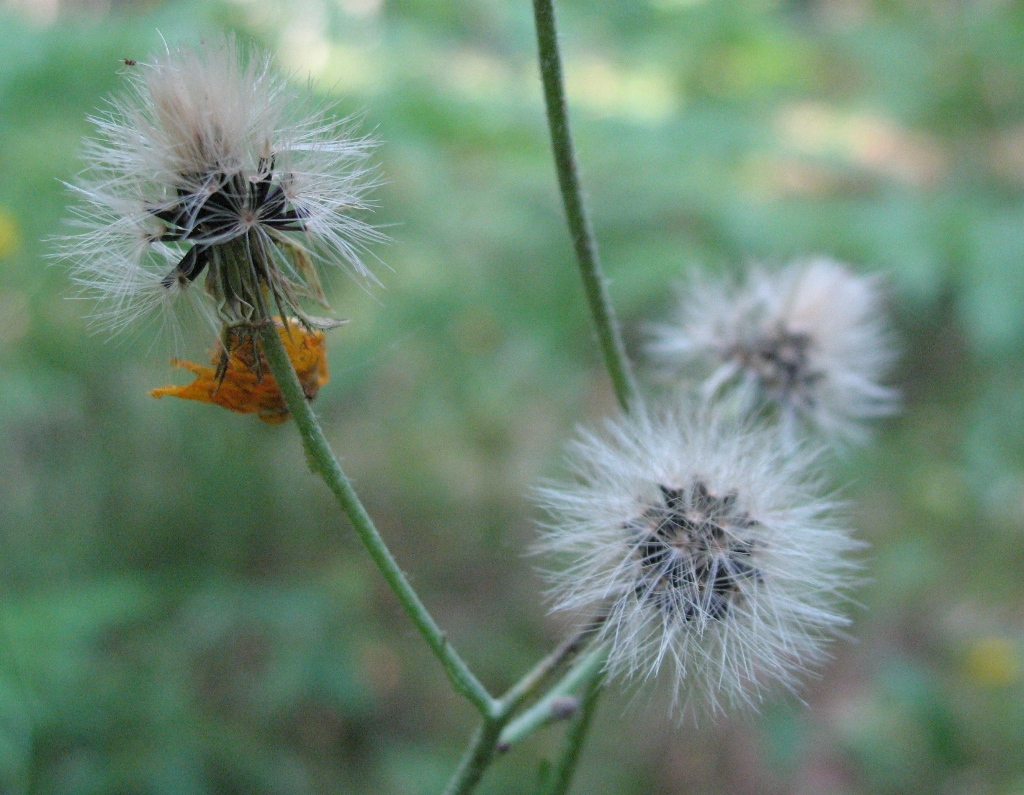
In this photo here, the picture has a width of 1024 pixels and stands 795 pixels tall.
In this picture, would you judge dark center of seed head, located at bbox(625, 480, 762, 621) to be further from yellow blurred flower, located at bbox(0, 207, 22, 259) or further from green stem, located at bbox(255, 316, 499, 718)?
yellow blurred flower, located at bbox(0, 207, 22, 259)

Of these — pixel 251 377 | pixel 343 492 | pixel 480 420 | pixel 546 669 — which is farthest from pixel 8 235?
pixel 546 669

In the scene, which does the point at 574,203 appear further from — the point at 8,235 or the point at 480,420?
the point at 480,420

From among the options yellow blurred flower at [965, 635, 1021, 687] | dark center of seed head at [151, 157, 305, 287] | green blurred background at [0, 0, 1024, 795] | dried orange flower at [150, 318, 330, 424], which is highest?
dark center of seed head at [151, 157, 305, 287]

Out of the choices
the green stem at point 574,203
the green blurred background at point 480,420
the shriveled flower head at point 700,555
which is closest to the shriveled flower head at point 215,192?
the green stem at point 574,203

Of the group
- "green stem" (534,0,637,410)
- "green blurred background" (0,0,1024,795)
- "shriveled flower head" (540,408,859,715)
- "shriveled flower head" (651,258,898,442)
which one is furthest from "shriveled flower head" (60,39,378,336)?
"green blurred background" (0,0,1024,795)

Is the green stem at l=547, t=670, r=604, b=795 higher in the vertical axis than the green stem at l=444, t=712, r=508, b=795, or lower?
lower

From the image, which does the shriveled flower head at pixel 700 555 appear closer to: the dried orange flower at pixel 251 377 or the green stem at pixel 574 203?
the green stem at pixel 574 203

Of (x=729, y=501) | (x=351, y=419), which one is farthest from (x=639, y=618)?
(x=351, y=419)
